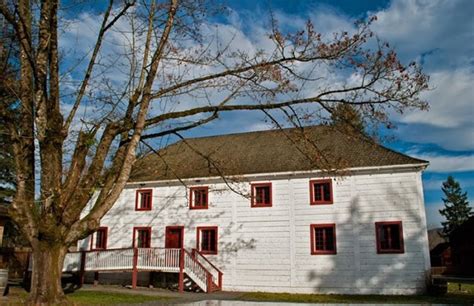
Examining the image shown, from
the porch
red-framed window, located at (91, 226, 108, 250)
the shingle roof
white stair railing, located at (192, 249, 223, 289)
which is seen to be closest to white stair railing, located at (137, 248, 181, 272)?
the porch

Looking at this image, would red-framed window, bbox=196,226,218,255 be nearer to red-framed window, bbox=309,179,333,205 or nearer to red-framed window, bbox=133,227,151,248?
red-framed window, bbox=133,227,151,248

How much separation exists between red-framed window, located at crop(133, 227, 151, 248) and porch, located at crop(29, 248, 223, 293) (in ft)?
7.15

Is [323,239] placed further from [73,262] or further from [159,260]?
[73,262]

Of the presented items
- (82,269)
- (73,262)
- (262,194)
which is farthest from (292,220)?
(73,262)

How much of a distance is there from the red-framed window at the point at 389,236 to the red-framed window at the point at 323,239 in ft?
6.89

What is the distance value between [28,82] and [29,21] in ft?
5.00

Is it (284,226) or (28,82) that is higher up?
(28,82)

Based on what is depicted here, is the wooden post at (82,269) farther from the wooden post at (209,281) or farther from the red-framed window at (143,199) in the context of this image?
the wooden post at (209,281)

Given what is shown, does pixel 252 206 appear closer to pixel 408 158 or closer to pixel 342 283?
pixel 342 283

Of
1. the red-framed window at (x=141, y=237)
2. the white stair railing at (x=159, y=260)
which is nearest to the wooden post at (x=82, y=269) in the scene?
the red-framed window at (x=141, y=237)

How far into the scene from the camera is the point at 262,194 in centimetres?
2247

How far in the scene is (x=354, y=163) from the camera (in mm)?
21188

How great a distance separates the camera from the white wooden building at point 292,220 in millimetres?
19484

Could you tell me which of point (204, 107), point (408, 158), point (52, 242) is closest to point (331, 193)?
point (408, 158)
